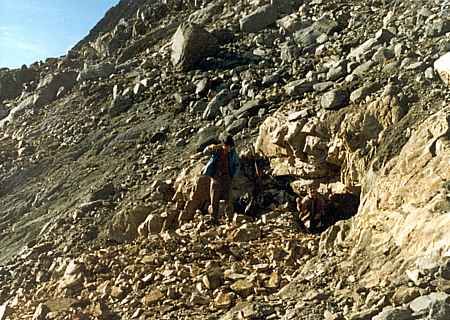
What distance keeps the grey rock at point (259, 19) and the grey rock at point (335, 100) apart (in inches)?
232

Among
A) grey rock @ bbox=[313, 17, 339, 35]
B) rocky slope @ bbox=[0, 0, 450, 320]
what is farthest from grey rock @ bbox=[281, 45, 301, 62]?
grey rock @ bbox=[313, 17, 339, 35]

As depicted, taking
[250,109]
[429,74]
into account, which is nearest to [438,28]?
[429,74]

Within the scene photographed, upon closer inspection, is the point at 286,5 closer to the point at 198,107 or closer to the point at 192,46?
the point at 192,46

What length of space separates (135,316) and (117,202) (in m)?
3.70

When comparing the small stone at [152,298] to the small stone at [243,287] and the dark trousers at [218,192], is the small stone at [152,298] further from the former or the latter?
the dark trousers at [218,192]

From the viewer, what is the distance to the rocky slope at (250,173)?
711cm

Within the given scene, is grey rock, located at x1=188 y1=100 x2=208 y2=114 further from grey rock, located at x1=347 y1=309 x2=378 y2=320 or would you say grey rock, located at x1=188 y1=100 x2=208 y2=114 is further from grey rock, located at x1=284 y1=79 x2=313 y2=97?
grey rock, located at x1=347 y1=309 x2=378 y2=320

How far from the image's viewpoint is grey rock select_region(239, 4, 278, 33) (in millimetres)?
15547

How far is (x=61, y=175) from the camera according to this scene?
13.6 meters

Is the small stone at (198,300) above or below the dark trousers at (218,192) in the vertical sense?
below

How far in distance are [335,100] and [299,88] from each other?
151cm

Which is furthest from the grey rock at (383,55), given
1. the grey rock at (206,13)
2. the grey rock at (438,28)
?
the grey rock at (206,13)

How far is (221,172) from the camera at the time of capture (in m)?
10.4

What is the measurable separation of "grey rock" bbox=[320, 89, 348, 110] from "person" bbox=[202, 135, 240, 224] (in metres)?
1.62
